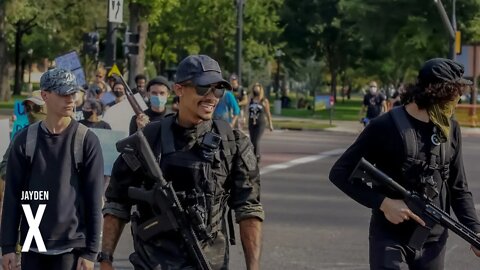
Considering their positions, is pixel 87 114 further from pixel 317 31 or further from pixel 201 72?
pixel 317 31

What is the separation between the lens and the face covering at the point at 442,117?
4.91 m

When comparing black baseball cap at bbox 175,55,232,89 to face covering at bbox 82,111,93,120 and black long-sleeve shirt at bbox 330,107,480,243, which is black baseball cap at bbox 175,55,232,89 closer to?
black long-sleeve shirt at bbox 330,107,480,243

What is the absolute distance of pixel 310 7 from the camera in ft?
216

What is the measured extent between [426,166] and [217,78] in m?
1.31

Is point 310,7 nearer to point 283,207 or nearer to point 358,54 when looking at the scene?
point 358,54

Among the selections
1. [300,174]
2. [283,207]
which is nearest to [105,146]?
[283,207]

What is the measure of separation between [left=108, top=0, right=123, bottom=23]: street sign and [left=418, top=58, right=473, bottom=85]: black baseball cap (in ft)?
54.8

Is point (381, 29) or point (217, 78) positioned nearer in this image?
point (217, 78)

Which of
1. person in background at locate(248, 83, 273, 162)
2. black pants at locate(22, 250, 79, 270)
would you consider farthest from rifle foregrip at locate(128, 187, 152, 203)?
person in background at locate(248, 83, 273, 162)

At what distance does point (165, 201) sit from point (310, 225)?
7431 mm

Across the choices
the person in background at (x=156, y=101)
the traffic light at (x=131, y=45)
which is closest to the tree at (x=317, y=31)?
the traffic light at (x=131, y=45)

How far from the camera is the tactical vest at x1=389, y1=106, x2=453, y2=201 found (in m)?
4.89

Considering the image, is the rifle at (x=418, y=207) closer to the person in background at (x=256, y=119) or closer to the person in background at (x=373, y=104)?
the person in background at (x=256, y=119)

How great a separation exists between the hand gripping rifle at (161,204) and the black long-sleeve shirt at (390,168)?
1.24 m
